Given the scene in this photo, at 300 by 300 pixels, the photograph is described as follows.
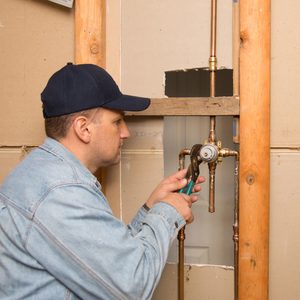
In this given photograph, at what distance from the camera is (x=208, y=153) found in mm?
1241

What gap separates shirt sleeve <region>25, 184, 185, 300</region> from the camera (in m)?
0.90

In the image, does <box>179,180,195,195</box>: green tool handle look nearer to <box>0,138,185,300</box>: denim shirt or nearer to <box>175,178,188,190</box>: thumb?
<box>175,178,188,190</box>: thumb

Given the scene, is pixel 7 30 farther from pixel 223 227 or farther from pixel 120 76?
pixel 223 227

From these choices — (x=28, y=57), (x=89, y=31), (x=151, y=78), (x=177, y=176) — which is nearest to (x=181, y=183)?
(x=177, y=176)

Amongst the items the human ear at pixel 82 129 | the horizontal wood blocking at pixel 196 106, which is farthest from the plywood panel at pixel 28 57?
the human ear at pixel 82 129

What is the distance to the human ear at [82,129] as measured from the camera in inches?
41.9

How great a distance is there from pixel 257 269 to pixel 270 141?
39cm

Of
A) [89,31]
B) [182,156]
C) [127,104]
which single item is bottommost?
[182,156]

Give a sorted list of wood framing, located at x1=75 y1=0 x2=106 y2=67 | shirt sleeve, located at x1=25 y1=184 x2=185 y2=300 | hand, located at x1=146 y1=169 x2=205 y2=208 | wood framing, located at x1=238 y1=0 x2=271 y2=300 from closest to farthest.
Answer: shirt sleeve, located at x1=25 y1=184 x2=185 y2=300, hand, located at x1=146 y1=169 x2=205 y2=208, wood framing, located at x1=238 y1=0 x2=271 y2=300, wood framing, located at x1=75 y1=0 x2=106 y2=67

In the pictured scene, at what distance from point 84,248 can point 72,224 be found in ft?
0.18

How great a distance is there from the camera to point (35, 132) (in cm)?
155

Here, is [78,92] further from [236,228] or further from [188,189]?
[236,228]

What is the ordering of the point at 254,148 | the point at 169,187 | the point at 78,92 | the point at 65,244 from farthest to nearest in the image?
the point at 254,148, the point at 169,187, the point at 78,92, the point at 65,244

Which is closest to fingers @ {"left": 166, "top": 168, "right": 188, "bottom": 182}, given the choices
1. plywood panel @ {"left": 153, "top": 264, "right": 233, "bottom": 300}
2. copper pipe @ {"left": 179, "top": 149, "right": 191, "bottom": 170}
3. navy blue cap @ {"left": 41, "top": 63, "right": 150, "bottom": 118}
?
copper pipe @ {"left": 179, "top": 149, "right": 191, "bottom": 170}
